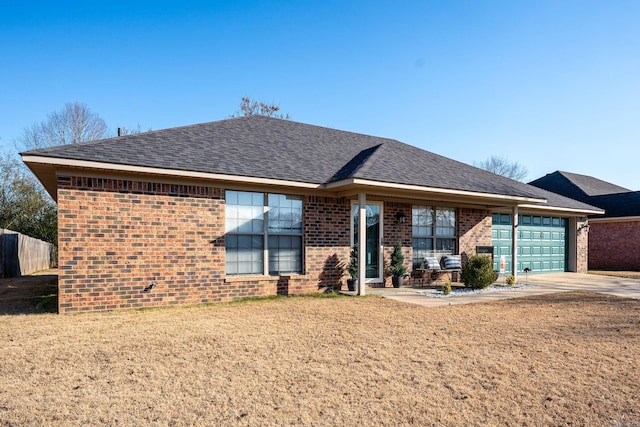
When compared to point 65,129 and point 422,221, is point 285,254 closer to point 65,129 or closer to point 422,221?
point 422,221

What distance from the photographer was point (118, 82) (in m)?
17.5

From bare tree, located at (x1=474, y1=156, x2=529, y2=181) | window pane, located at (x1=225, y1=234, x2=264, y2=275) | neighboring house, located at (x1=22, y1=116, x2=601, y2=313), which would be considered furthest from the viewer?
bare tree, located at (x1=474, y1=156, x2=529, y2=181)

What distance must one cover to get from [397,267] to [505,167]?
47.7 metres

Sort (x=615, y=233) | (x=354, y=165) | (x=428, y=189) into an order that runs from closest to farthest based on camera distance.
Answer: (x=428, y=189), (x=354, y=165), (x=615, y=233)

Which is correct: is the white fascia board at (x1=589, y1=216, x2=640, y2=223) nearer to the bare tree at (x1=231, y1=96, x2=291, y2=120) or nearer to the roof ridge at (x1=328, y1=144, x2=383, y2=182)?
the roof ridge at (x1=328, y1=144, x2=383, y2=182)

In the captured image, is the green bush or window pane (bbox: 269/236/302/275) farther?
the green bush

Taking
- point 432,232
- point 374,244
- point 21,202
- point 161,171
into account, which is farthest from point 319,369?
point 21,202

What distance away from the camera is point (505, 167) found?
172ft

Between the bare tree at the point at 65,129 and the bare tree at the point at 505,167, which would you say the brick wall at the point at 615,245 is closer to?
the bare tree at the point at 65,129

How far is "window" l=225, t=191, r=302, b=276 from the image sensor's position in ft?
30.5

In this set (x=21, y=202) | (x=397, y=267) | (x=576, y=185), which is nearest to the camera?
(x=397, y=267)

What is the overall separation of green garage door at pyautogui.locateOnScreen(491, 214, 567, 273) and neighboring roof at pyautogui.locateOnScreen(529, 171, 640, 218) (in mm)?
5666

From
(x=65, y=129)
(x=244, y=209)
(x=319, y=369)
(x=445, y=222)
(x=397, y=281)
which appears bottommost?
(x=397, y=281)

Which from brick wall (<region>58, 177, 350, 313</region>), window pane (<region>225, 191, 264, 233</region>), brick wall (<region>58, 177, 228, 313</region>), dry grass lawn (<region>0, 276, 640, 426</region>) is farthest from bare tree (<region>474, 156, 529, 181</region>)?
brick wall (<region>58, 177, 228, 313</region>)
